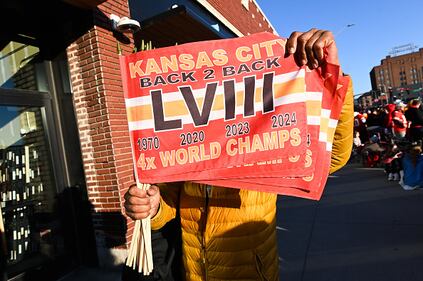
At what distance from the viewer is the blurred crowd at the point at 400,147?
741 centimetres

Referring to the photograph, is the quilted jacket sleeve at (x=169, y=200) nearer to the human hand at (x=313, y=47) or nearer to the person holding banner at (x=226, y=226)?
the person holding banner at (x=226, y=226)

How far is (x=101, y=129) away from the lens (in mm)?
4863

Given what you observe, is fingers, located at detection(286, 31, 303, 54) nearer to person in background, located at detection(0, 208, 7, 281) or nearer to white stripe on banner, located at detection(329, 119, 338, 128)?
white stripe on banner, located at detection(329, 119, 338, 128)

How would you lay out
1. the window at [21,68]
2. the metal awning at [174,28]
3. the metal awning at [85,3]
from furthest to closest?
the metal awning at [174,28] → the metal awning at [85,3] → the window at [21,68]

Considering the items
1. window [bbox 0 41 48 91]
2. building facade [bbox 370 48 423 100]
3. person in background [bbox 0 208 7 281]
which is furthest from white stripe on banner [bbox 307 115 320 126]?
building facade [bbox 370 48 423 100]

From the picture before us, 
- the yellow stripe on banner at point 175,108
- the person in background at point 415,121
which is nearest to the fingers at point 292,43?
the yellow stripe on banner at point 175,108

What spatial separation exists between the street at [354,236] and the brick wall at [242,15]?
5922mm

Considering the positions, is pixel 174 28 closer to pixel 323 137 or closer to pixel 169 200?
pixel 169 200

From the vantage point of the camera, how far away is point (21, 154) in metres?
4.57

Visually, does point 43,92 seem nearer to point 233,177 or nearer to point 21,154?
point 21,154

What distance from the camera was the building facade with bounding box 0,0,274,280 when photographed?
14.8ft

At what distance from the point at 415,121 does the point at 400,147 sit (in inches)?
27.1

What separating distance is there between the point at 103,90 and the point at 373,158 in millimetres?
8447

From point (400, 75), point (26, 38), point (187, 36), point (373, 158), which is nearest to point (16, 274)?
point (26, 38)
